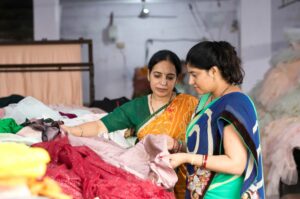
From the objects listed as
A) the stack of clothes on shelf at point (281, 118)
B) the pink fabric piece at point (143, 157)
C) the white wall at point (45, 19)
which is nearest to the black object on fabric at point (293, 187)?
the stack of clothes on shelf at point (281, 118)

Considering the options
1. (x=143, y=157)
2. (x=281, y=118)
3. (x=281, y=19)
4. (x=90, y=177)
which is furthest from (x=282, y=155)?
(x=281, y=19)

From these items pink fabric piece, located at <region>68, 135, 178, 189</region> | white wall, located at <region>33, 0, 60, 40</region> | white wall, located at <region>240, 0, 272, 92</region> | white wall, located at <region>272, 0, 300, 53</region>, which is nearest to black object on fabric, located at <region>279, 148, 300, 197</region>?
pink fabric piece, located at <region>68, 135, 178, 189</region>

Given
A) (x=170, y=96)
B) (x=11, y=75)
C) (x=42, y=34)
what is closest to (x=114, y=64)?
(x=42, y=34)

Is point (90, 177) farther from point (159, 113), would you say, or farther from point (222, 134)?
point (159, 113)

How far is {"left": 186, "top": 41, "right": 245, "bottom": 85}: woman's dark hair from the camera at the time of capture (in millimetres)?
1660

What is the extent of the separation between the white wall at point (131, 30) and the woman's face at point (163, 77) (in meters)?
6.23

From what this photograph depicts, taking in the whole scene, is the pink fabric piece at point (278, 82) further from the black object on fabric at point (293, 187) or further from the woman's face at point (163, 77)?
the woman's face at point (163, 77)

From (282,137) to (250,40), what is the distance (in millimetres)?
3142

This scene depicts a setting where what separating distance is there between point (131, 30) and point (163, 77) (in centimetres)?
641

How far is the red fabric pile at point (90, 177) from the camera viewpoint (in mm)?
1466

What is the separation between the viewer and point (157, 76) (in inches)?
83.7

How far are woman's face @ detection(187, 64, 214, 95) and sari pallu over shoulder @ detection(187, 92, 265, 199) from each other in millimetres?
59

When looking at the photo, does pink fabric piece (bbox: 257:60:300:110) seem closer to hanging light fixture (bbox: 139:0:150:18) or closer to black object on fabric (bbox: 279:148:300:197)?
black object on fabric (bbox: 279:148:300:197)

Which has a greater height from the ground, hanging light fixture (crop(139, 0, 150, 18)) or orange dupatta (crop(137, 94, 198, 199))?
hanging light fixture (crop(139, 0, 150, 18))
